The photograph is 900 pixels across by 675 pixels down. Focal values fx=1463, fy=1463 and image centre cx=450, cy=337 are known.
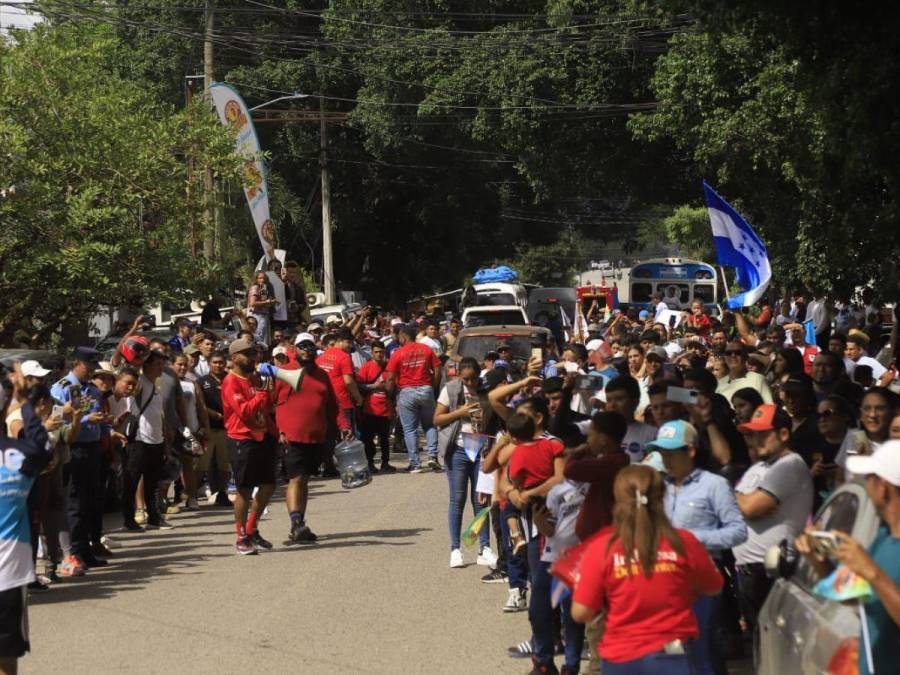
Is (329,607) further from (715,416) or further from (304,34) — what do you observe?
(304,34)

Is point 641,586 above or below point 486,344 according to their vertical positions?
above

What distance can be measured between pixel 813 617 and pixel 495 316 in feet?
77.7

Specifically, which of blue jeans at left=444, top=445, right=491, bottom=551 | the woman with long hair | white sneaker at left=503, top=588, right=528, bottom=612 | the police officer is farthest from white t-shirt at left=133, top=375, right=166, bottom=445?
the woman with long hair

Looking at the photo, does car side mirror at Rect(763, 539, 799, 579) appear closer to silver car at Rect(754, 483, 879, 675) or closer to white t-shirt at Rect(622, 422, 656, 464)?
silver car at Rect(754, 483, 879, 675)

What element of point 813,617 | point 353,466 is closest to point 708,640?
A: point 813,617

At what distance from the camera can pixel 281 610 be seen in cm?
1063

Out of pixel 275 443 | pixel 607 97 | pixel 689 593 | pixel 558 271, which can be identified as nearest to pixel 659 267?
pixel 607 97

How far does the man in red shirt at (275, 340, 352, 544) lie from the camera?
1355 cm

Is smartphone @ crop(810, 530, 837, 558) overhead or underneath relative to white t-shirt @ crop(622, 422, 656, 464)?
overhead

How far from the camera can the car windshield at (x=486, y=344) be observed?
2023cm

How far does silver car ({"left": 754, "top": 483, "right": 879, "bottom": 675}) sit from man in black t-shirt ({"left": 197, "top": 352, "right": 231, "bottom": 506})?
37.3ft

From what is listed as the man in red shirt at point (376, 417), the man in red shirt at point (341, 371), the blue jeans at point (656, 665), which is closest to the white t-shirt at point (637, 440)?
the blue jeans at point (656, 665)

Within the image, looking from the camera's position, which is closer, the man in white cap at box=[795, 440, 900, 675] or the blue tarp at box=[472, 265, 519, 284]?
the man in white cap at box=[795, 440, 900, 675]

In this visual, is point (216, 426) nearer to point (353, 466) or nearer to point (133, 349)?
point (133, 349)
